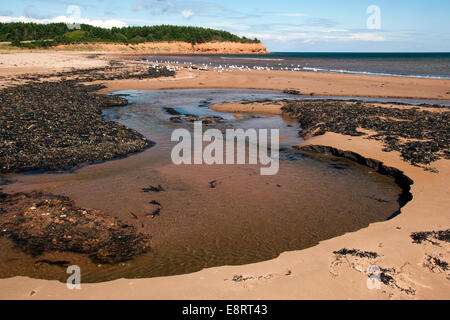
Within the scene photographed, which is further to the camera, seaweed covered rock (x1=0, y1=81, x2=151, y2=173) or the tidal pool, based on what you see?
seaweed covered rock (x1=0, y1=81, x2=151, y2=173)

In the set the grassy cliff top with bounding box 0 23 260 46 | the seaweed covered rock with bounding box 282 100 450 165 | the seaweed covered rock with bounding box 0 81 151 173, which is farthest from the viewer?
the grassy cliff top with bounding box 0 23 260 46

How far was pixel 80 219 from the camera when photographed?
6.62 m

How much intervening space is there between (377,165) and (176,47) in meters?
122

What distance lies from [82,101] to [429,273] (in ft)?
62.3

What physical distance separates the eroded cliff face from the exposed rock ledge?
84913 mm

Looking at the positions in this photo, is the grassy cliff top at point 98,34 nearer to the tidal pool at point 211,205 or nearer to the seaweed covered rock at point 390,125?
the seaweed covered rock at point 390,125

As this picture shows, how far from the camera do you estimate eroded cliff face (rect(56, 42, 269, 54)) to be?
9288cm

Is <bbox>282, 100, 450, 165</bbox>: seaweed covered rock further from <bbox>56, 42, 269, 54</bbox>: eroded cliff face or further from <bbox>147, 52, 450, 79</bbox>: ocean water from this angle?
<bbox>56, 42, 269, 54</bbox>: eroded cliff face

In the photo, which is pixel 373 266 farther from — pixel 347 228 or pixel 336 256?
pixel 347 228

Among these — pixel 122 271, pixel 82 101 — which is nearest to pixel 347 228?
pixel 122 271

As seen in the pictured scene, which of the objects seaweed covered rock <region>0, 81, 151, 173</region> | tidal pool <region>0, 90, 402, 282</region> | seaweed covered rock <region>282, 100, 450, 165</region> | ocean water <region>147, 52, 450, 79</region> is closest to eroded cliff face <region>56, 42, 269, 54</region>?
ocean water <region>147, 52, 450, 79</region>

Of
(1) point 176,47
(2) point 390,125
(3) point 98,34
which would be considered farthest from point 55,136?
(1) point 176,47

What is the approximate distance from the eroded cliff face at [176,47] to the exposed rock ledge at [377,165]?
84913 mm

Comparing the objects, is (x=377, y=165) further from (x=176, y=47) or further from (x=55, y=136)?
(x=176, y=47)
